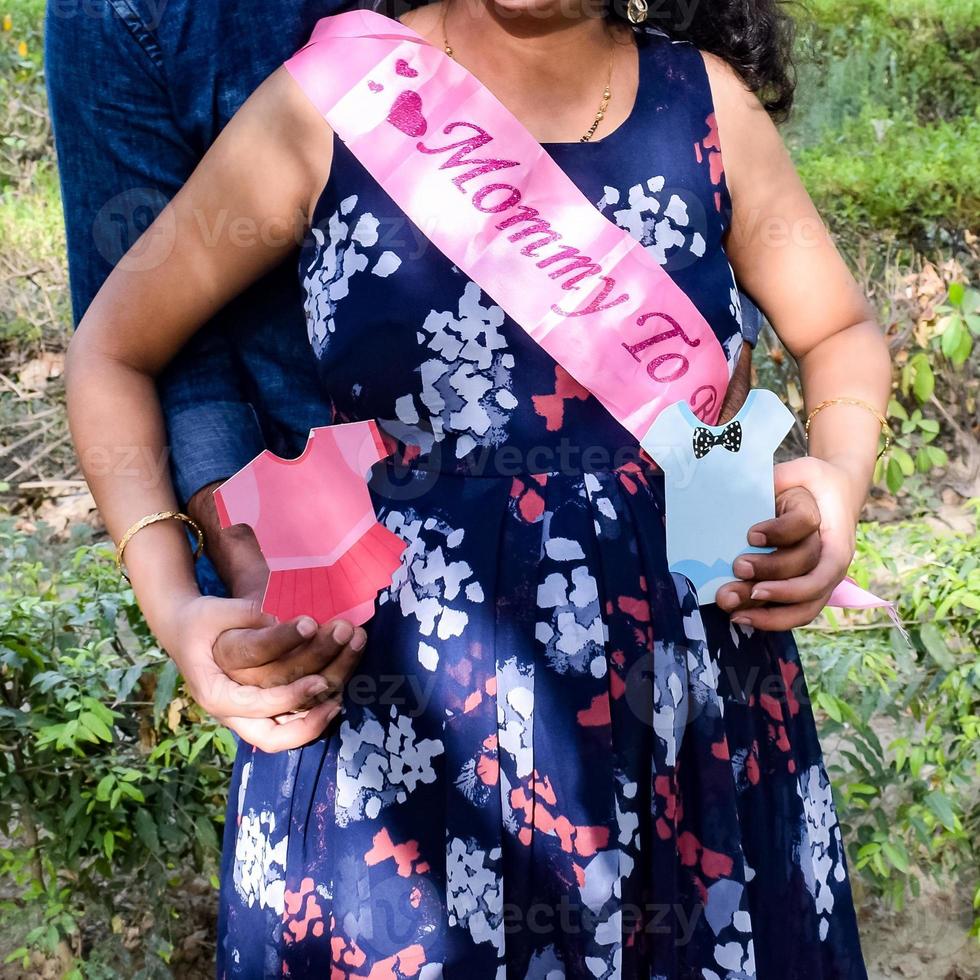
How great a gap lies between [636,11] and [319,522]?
0.65 m

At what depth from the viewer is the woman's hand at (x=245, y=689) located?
103 centimetres

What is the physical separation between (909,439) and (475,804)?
3398 mm

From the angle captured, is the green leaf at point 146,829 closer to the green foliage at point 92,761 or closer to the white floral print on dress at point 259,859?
the green foliage at point 92,761

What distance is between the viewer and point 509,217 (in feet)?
3.82

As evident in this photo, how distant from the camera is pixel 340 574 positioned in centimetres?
104

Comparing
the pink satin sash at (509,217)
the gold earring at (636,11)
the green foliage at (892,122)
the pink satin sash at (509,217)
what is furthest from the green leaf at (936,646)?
the green foliage at (892,122)

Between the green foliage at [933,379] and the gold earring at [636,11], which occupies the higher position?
the gold earring at [636,11]

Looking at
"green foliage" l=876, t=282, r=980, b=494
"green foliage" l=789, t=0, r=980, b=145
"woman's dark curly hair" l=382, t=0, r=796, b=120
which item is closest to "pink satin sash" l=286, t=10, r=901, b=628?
"woman's dark curly hair" l=382, t=0, r=796, b=120

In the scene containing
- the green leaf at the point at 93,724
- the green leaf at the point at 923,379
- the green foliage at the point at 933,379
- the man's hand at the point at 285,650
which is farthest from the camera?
the green leaf at the point at 923,379

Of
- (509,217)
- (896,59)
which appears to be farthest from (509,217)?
(896,59)

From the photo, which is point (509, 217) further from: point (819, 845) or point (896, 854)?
point (896, 854)

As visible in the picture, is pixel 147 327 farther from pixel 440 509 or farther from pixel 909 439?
pixel 909 439

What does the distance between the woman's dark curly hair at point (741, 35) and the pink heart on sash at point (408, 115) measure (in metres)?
0.26

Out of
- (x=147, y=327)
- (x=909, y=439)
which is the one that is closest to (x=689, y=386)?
(x=147, y=327)
